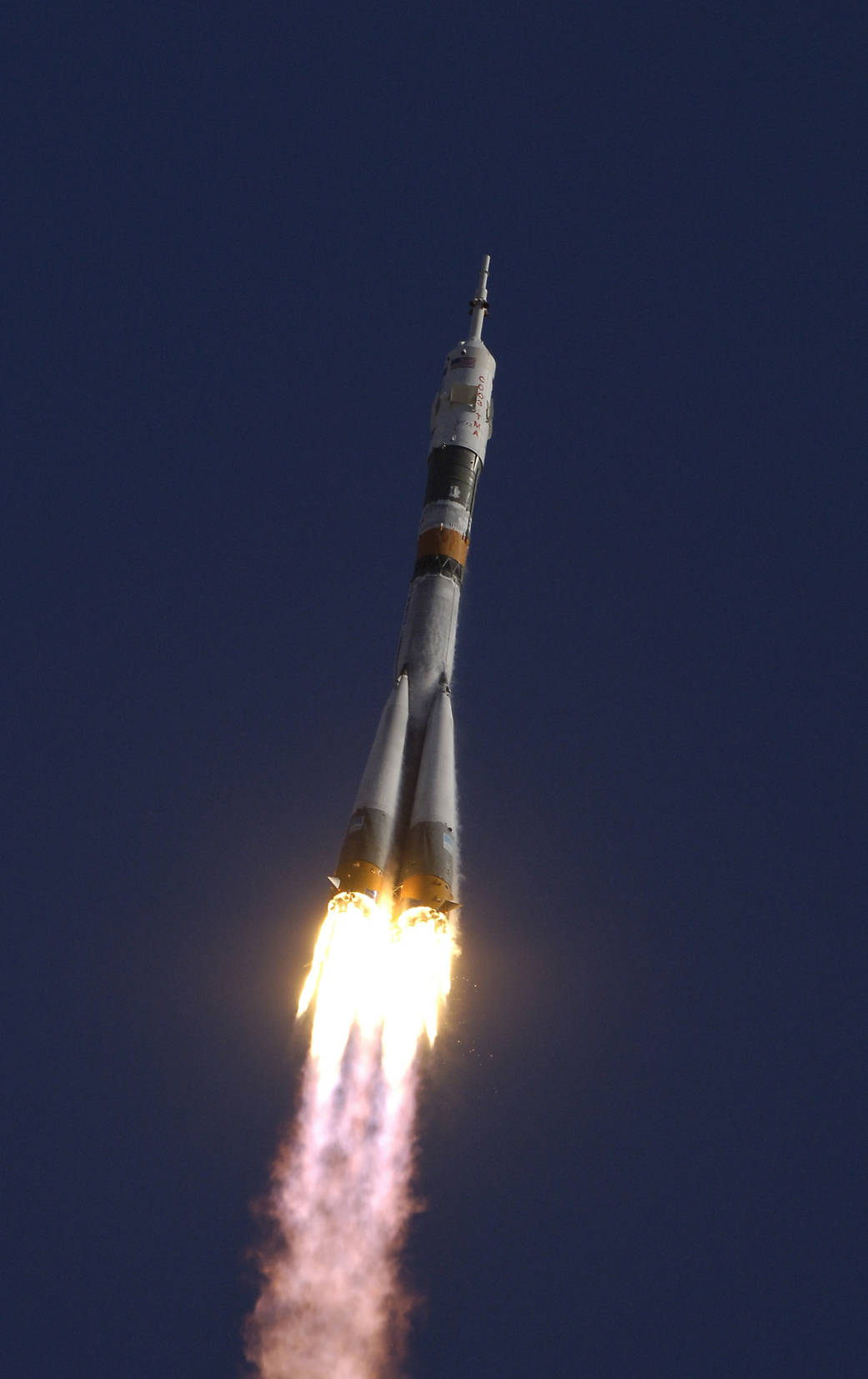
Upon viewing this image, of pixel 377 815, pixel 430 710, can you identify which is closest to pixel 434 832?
pixel 377 815

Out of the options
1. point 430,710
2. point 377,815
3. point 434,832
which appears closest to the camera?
point 434,832

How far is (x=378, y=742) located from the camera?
1464 inches

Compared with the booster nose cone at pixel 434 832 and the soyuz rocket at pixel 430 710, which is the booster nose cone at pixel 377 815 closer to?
the soyuz rocket at pixel 430 710

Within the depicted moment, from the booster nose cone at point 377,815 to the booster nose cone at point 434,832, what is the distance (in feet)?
2.10

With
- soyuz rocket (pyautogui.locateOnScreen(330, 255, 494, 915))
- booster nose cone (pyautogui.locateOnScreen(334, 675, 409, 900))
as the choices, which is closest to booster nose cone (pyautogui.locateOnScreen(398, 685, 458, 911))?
soyuz rocket (pyautogui.locateOnScreen(330, 255, 494, 915))

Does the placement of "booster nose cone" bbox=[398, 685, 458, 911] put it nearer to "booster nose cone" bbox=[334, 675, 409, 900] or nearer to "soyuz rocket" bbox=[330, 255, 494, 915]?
"soyuz rocket" bbox=[330, 255, 494, 915]

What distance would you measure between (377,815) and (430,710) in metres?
4.94

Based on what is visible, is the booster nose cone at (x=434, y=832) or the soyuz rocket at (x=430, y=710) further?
the soyuz rocket at (x=430, y=710)

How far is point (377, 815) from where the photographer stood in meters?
35.0

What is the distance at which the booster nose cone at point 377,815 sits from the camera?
3375cm

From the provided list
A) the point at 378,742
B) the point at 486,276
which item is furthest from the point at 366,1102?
the point at 486,276

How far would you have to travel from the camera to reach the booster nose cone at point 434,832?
109 ft

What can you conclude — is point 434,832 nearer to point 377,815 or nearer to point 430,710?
point 377,815

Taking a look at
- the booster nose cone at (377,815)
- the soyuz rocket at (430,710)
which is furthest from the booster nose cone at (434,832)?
the booster nose cone at (377,815)
